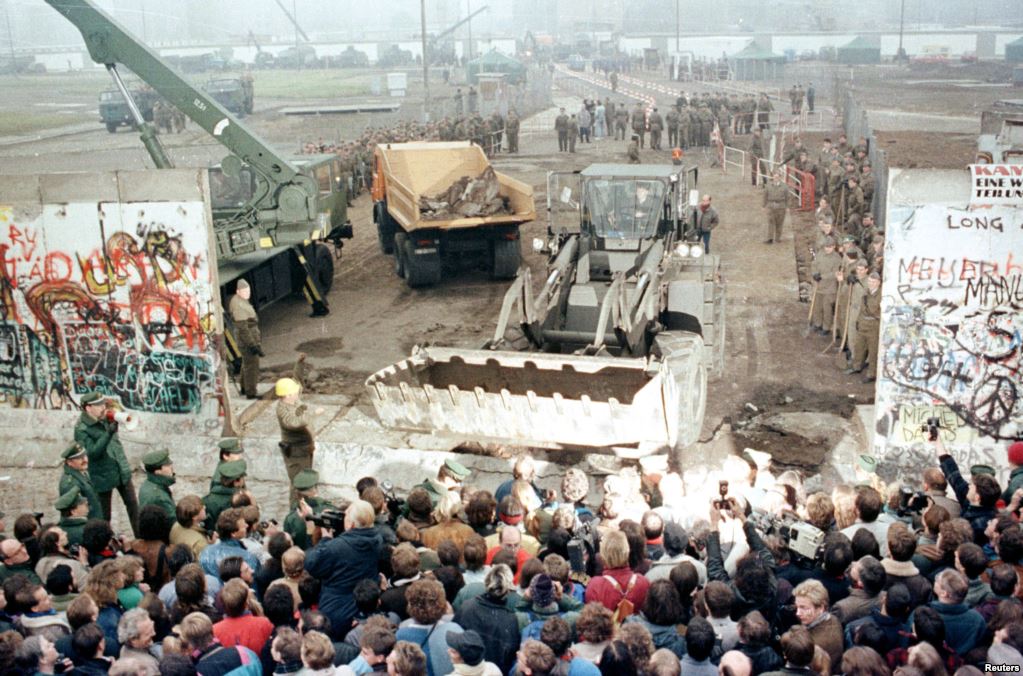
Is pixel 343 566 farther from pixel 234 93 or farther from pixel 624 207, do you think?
pixel 234 93

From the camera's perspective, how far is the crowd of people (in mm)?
4887

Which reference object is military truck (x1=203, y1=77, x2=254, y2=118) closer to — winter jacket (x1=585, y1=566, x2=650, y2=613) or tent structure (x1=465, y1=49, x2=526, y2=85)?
tent structure (x1=465, y1=49, x2=526, y2=85)

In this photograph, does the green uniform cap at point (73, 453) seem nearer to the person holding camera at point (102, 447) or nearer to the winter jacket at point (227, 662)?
the person holding camera at point (102, 447)

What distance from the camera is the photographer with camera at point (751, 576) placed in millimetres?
5438

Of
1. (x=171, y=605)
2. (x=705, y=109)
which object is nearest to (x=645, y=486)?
(x=171, y=605)

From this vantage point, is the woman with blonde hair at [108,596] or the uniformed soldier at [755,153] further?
the uniformed soldier at [755,153]

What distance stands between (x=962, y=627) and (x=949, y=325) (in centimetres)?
429

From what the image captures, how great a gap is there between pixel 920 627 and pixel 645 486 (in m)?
3.13

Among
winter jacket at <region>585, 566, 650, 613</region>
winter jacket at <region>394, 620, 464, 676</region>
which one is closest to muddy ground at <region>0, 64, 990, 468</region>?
winter jacket at <region>585, 566, 650, 613</region>

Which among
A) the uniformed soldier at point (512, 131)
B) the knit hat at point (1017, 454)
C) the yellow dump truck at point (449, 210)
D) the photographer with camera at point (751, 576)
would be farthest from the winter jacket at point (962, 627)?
the uniformed soldier at point (512, 131)

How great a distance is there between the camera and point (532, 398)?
937 cm

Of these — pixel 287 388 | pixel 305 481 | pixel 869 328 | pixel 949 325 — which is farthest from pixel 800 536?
pixel 869 328

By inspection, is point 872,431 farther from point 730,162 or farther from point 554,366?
point 730,162

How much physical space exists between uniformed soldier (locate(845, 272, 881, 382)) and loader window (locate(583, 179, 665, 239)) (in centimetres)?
277
